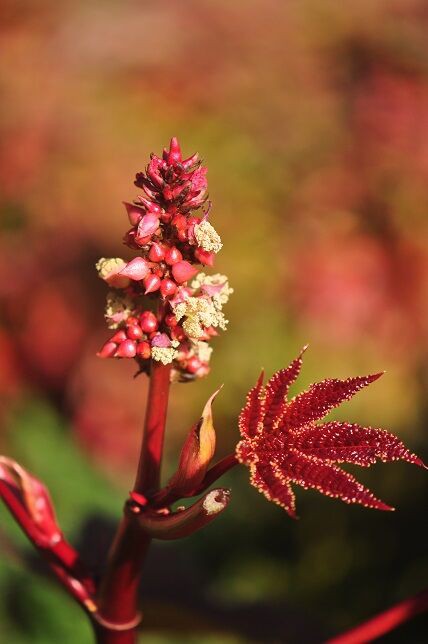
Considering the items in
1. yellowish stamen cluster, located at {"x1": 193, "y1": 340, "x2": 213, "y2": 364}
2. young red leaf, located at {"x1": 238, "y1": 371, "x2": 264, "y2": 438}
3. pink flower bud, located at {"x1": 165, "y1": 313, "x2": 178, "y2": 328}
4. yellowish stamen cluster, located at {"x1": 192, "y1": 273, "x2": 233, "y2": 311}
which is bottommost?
young red leaf, located at {"x1": 238, "y1": 371, "x2": 264, "y2": 438}

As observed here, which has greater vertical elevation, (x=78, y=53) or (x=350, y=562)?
(x=78, y=53)

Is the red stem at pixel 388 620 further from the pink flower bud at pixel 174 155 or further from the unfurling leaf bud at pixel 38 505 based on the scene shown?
the pink flower bud at pixel 174 155

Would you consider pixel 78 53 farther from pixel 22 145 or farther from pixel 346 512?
pixel 346 512

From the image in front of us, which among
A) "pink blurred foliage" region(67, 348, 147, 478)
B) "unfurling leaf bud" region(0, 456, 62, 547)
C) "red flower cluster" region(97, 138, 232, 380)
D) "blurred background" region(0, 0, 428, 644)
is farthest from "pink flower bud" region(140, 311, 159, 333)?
"pink blurred foliage" region(67, 348, 147, 478)

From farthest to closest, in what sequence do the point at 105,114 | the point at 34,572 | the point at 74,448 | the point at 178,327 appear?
the point at 105,114 → the point at 74,448 → the point at 34,572 → the point at 178,327

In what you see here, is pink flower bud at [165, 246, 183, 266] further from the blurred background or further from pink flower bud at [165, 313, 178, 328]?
the blurred background

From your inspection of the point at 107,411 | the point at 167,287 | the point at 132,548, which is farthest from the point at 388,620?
the point at 107,411

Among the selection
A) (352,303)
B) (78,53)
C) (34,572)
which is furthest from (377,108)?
(34,572)
